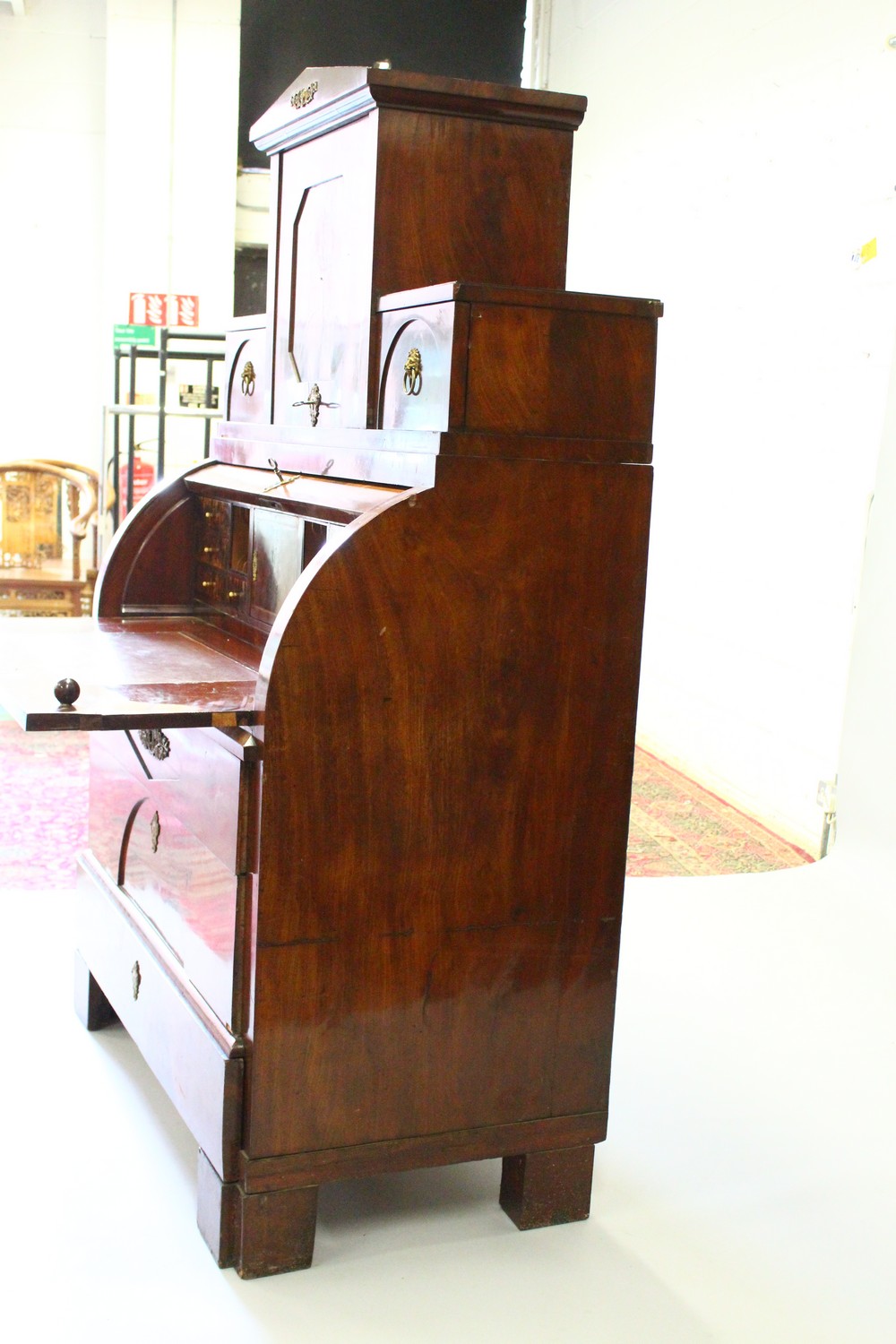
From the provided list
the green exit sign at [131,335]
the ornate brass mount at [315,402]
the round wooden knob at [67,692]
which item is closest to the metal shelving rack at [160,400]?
the green exit sign at [131,335]

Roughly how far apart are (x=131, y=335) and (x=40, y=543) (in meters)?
1.65

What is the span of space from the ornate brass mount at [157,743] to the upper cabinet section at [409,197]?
1.90ft

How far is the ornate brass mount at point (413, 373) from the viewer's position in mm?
2020

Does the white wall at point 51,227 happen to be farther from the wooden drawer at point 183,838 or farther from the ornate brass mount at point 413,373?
the ornate brass mount at point 413,373

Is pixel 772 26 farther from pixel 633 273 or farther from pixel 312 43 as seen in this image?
pixel 312 43

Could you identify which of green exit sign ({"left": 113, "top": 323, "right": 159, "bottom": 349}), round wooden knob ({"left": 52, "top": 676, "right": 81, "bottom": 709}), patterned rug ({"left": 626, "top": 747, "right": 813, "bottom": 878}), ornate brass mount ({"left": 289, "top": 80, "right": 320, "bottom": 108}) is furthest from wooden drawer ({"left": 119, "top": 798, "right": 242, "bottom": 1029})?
green exit sign ({"left": 113, "top": 323, "right": 159, "bottom": 349})

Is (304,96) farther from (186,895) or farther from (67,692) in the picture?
(186,895)

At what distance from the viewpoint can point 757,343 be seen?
16.1 feet

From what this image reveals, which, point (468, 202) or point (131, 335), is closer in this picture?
point (468, 202)

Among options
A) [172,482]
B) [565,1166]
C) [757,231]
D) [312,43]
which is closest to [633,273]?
[757,231]

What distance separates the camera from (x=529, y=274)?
7.36 ft

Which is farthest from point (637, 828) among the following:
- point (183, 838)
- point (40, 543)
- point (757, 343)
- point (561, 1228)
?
point (40, 543)

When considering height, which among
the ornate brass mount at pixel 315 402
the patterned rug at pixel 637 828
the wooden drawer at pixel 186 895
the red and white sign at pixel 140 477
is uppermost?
the ornate brass mount at pixel 315 402

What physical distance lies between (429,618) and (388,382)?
0.39 m
